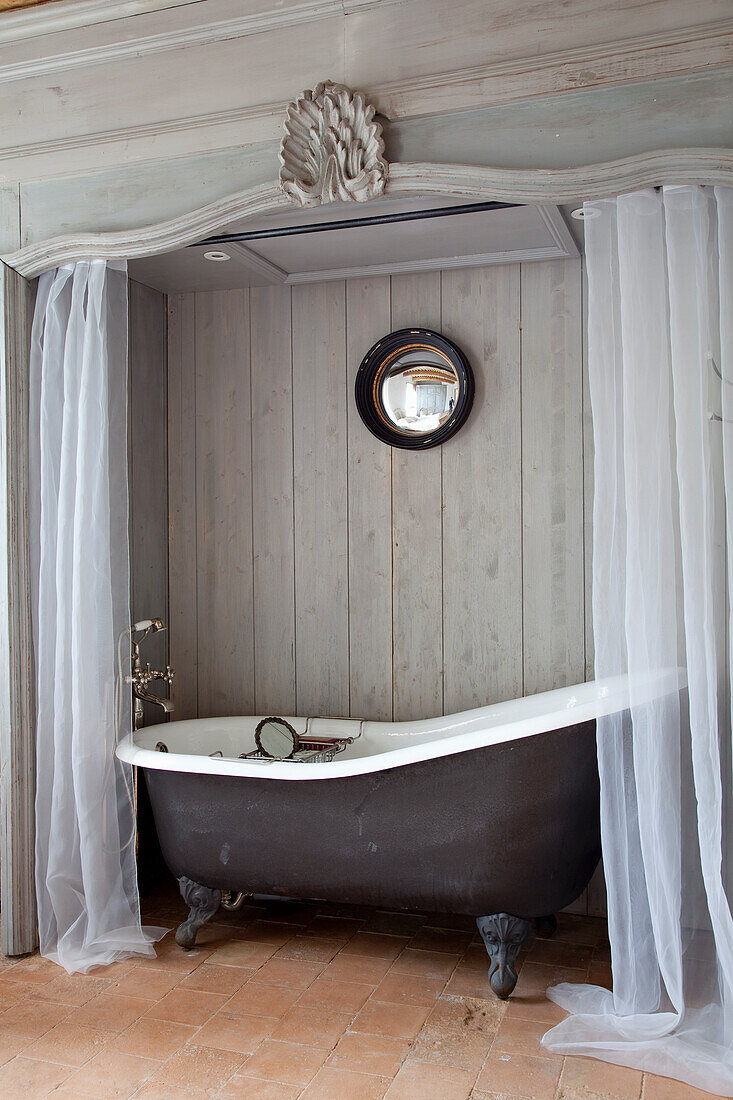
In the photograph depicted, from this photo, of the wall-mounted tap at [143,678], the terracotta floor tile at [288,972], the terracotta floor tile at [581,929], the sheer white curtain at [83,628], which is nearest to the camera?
the terracotta floor tile at [288,972]

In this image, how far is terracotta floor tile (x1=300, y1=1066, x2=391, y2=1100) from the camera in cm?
200

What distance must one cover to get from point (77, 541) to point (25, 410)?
0.48m

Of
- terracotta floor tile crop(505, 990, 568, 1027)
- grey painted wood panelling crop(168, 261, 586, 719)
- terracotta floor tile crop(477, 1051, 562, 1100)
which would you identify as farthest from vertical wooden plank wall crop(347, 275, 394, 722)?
terracotta floor tile crop(477, 1051, 562, 1100)

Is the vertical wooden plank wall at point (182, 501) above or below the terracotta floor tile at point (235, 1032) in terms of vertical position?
above

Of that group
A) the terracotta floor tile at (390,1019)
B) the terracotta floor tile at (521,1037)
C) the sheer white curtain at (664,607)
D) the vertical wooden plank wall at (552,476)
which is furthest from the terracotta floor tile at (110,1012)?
the vertical wooden plank wall at (552,476)

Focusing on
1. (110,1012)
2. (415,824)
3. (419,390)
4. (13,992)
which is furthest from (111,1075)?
(419,390)

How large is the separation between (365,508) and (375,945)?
4.90ft

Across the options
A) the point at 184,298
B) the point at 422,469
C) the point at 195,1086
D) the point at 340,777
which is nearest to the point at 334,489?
the point at 422,469

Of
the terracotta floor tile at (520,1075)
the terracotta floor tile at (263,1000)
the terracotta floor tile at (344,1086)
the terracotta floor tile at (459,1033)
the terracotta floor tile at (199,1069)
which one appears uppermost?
the terracotta floor tile at (199,1069)

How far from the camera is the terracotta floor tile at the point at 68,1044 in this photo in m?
2.18

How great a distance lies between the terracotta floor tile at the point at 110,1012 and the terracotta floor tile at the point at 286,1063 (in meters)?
0.39

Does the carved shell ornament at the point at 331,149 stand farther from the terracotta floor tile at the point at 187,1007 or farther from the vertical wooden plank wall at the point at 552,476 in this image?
the terracotta floor tile at the point at 187,1007

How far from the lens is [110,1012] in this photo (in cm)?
240

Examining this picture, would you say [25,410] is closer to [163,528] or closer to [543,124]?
[163,528]
